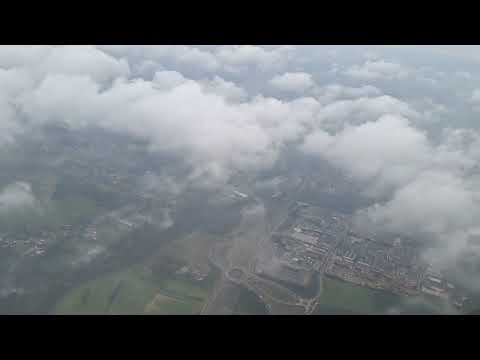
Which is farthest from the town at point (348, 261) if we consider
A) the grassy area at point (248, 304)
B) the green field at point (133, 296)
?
the green field at point (133, 296)

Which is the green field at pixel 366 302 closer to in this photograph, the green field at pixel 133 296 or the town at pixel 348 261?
the town at pixel 348 261

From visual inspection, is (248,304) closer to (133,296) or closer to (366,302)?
(133,296)

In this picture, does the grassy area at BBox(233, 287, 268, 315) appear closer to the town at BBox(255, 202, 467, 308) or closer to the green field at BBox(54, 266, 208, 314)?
the green field at BBox(54, 266, 208, 314)

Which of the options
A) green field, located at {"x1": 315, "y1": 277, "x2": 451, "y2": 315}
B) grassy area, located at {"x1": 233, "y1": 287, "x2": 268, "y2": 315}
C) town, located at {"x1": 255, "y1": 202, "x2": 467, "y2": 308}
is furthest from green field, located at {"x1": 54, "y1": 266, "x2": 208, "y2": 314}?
green field, located at {"x1": 315, "y1": 277, "x2": 451, "y2": 315}

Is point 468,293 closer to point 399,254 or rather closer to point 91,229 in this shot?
point 399,254

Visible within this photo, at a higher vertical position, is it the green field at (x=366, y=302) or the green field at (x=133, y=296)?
the green field at (x=366, y=302)

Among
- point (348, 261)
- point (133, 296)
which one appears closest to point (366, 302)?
point (348, 261)
